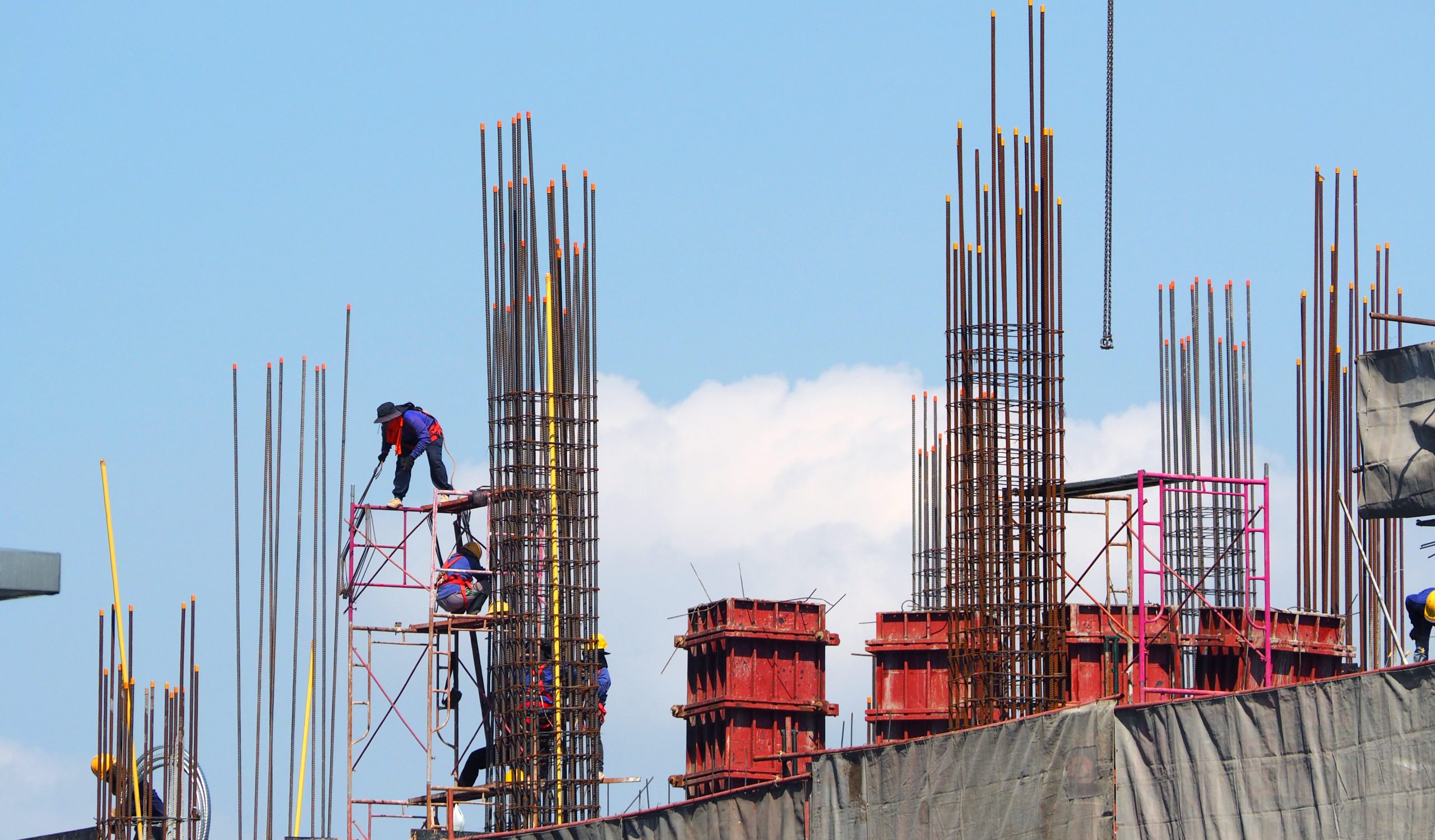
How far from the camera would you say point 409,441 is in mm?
28391

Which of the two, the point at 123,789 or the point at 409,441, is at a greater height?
the point at 409,441

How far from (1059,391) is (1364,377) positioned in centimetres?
817

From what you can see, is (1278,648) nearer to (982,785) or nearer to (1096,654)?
(1096,654)

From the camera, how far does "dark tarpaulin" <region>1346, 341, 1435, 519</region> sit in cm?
1841

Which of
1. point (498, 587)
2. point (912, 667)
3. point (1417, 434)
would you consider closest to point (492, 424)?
point (498, 587)

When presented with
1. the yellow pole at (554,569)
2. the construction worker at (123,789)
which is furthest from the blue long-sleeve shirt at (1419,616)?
the construction worker at (123,789)

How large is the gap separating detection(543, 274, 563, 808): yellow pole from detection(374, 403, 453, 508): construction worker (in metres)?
1.48

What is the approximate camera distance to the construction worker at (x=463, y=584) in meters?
28.7

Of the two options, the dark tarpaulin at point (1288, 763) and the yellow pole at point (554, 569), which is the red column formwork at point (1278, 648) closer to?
the yellow pole at point (554, 569)

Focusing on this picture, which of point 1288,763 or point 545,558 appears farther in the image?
point 545,558

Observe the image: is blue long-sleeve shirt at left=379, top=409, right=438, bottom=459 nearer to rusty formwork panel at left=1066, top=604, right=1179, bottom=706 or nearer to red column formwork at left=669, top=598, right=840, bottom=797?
red column formwork at left=669, top=598, right=840, bottom=797

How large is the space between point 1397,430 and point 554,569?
44.1 feet

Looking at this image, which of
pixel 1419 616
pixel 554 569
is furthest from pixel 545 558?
pixel 1419 616

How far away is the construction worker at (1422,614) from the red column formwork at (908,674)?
1072 cm
